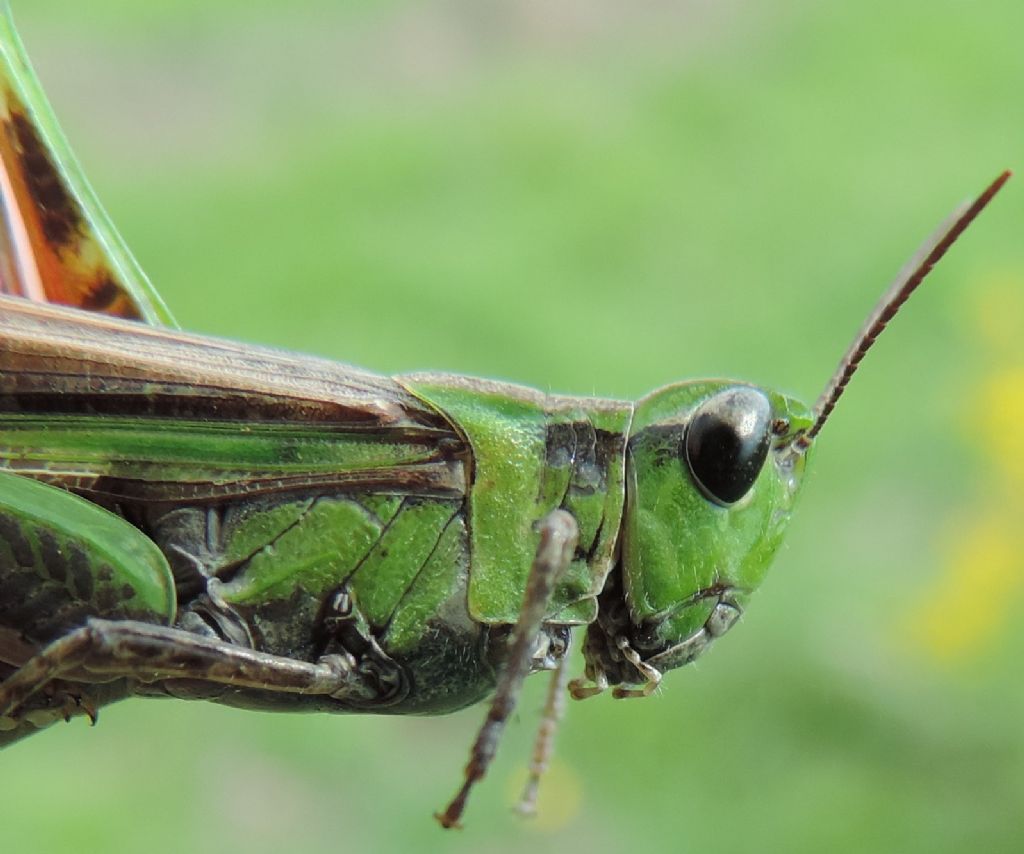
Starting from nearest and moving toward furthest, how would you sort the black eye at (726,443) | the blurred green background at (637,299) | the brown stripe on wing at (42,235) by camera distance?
1. the black eye at (726,443)
2. the brown stripe on wing at (42,235)
3. the blurred green background at (637,299)

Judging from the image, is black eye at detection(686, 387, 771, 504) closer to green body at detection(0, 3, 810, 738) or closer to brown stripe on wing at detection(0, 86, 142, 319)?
green body at detection(0, 3, 810, 738)

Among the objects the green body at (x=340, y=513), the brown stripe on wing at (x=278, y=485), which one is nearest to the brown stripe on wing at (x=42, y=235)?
the green body at (x=340, y=513)

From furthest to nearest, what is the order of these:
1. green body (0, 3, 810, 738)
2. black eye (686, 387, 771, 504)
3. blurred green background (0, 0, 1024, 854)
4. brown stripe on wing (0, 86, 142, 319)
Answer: blurred green background (0, 0, 1024, 854), brown stripe on wing (0, 86, 142, 319), black eye (686, 387, 771, 504), green body (0, 3, 810, 738)

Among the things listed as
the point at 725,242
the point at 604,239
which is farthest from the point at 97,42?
the point at 725,242

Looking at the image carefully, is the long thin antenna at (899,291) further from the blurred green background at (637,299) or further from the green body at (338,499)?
the blurred green background at (637,299)

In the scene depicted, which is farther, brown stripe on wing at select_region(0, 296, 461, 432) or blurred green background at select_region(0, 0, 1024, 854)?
blurred green background at select_region(0, 0, 1024, 854)

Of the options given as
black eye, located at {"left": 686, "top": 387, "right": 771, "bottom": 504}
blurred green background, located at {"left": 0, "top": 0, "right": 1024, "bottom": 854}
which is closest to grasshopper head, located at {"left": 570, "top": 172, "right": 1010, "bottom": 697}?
black eye, located at {"left": 686, "top": 387, "right": 771, "bottom": 504}

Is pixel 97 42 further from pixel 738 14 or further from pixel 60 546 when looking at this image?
pixel 60 546

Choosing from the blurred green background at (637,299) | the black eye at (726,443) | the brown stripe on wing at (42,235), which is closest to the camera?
the black eye at (726,443)

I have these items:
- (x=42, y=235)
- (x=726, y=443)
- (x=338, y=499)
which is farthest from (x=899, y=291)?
(x=42, y=235)
